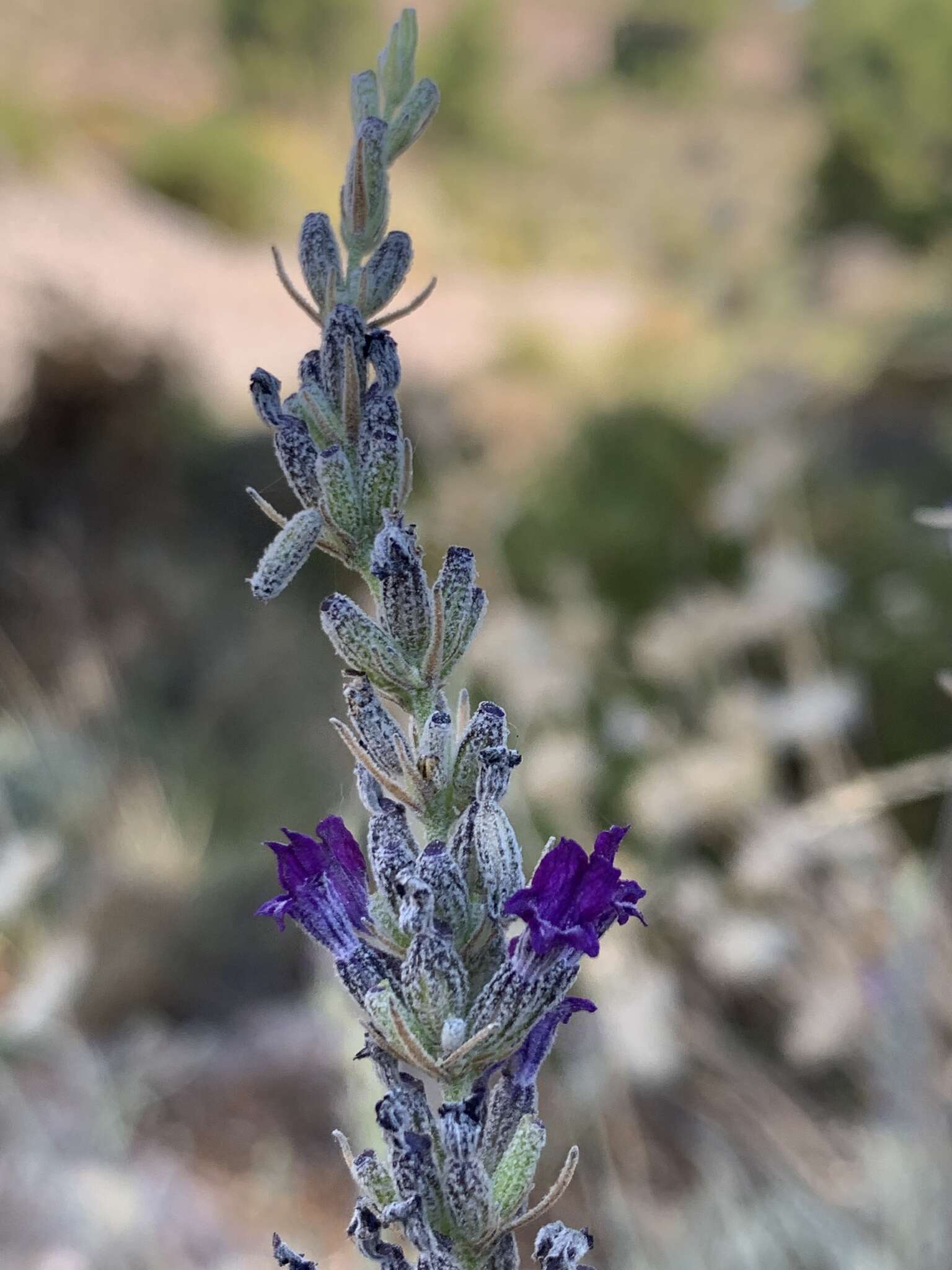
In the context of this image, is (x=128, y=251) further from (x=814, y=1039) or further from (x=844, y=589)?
(x=814, y=1039)

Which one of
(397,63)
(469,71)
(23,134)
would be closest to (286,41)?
(469,71)

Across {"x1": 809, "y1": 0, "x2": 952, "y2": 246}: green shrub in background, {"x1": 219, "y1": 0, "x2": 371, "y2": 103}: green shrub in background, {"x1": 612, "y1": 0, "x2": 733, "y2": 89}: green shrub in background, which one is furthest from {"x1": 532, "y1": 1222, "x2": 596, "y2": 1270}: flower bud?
{"x1": 612, "y1": 0, "x2": 733, "y2": 89}: green shrub in background

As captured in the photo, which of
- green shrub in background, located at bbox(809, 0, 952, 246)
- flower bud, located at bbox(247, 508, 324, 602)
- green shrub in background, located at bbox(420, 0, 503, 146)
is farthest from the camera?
green shrub in background, located at bbox(420, 0, 503, 146)

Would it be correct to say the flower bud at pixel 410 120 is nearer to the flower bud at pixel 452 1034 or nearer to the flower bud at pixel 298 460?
the flower bud at pixel 298 460

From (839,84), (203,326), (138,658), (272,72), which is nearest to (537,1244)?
(138,658)

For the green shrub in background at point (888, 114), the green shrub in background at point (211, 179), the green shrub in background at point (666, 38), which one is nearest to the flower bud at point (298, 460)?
the green shrub in background at point (888, 114)

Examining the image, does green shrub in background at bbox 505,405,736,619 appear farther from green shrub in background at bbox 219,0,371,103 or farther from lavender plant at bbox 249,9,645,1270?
green shrub in background at bbox 219,0,371,103
